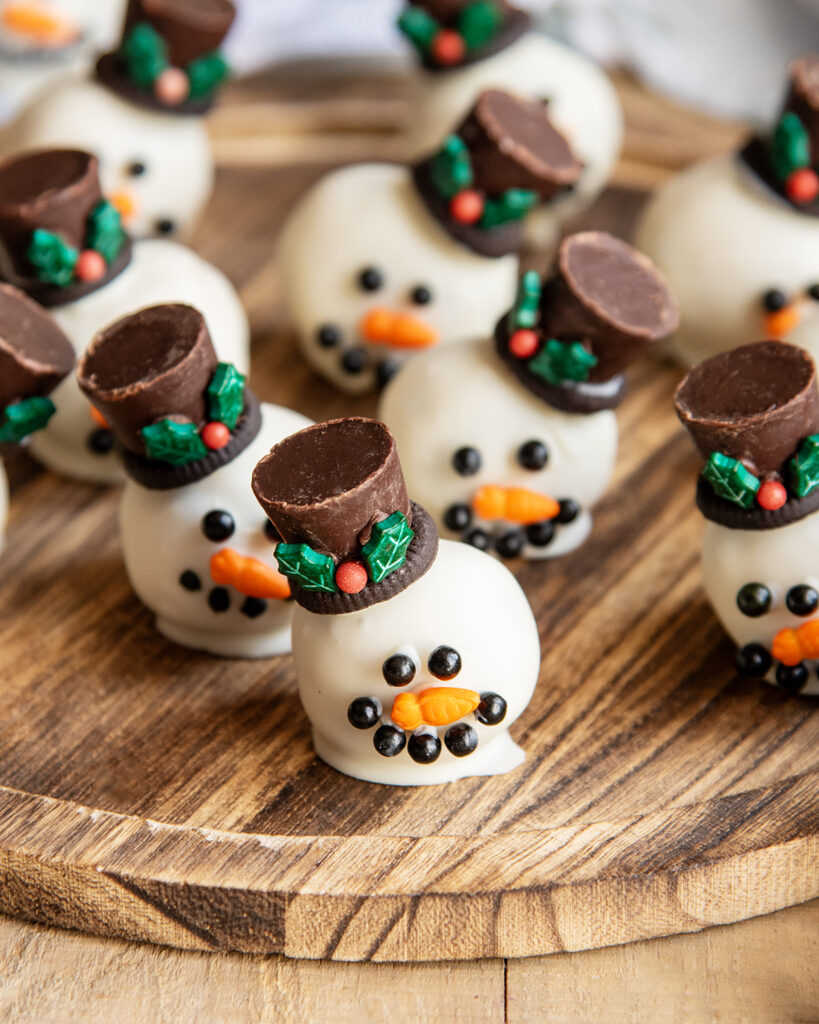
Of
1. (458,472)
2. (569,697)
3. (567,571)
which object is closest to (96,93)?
(458,472)

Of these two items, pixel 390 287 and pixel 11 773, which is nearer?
pixel 11 773

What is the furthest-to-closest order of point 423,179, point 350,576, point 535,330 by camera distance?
point 423,179 → point 535,330 → point 350,576

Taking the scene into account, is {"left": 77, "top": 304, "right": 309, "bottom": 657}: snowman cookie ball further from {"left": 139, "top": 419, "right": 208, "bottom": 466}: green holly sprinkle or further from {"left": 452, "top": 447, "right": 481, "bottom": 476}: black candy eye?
{"left": 452, "top": 447, "right": 481, "bottom": 476}: black candy eye

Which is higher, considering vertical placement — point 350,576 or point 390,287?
point 350,576

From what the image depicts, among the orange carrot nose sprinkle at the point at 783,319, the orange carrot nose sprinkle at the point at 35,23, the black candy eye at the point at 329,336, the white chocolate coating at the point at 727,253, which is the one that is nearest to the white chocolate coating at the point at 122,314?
the black candy eye at the point at 329,336

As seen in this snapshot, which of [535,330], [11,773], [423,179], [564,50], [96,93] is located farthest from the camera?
[564,50]

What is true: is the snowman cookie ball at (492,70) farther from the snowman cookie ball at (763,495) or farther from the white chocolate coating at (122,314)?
the snowman cookie ball at (763,495)

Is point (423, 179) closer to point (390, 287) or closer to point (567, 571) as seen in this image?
point (390, 287)

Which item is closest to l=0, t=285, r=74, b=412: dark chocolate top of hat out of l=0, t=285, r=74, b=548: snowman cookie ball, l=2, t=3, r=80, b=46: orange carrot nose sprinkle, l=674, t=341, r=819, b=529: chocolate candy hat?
l=0, t=285, r=74, b=548: snowman cookie ball
